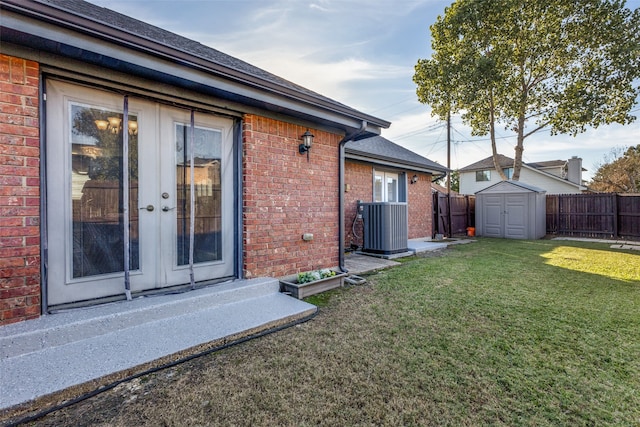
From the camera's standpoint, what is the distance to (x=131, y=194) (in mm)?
2922

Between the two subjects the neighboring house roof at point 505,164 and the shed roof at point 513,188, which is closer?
the shed roof at point 513,188

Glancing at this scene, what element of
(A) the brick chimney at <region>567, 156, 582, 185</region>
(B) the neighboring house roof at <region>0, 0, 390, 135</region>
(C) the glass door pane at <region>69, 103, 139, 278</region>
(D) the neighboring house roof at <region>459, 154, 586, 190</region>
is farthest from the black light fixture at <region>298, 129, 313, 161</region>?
(A) the brick chimney at <region>567, 156, 582, 185</region>

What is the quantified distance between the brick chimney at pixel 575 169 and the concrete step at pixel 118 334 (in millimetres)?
23882

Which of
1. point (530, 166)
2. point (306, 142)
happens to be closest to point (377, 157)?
point (306, 142)

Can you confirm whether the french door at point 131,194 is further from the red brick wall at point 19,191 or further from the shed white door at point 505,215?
the shed white door at point 505,215

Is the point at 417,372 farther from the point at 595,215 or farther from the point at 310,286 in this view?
the point at 595,215

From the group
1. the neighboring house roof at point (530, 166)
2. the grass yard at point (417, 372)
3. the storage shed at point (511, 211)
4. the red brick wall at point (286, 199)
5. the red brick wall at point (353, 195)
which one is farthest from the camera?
the neighboring house roof at point (530, 166)

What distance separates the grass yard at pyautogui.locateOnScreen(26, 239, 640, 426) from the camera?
1705 millimetres

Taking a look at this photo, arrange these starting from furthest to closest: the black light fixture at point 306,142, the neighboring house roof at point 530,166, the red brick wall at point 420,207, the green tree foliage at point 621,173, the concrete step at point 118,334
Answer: the green tree foliage at point 621,173
the neighboring house roof at point 530,166
the red brick wall at point 420,207
the black light fixture at point 306,142
the concrete step at point 118,334

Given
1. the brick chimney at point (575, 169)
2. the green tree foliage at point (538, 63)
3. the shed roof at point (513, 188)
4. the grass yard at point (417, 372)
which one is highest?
the green tree foliage at point (538, 63)

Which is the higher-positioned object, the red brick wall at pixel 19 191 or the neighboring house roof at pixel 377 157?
the neighboring house roof at pixel 377 157

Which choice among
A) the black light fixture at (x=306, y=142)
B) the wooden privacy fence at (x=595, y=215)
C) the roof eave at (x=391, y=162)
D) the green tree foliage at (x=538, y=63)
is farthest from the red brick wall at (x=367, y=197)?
the green tree foliage at (x=538, y=63)

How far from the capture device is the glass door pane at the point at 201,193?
3.26 m

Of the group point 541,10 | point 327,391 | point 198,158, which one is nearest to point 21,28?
point 198,158
